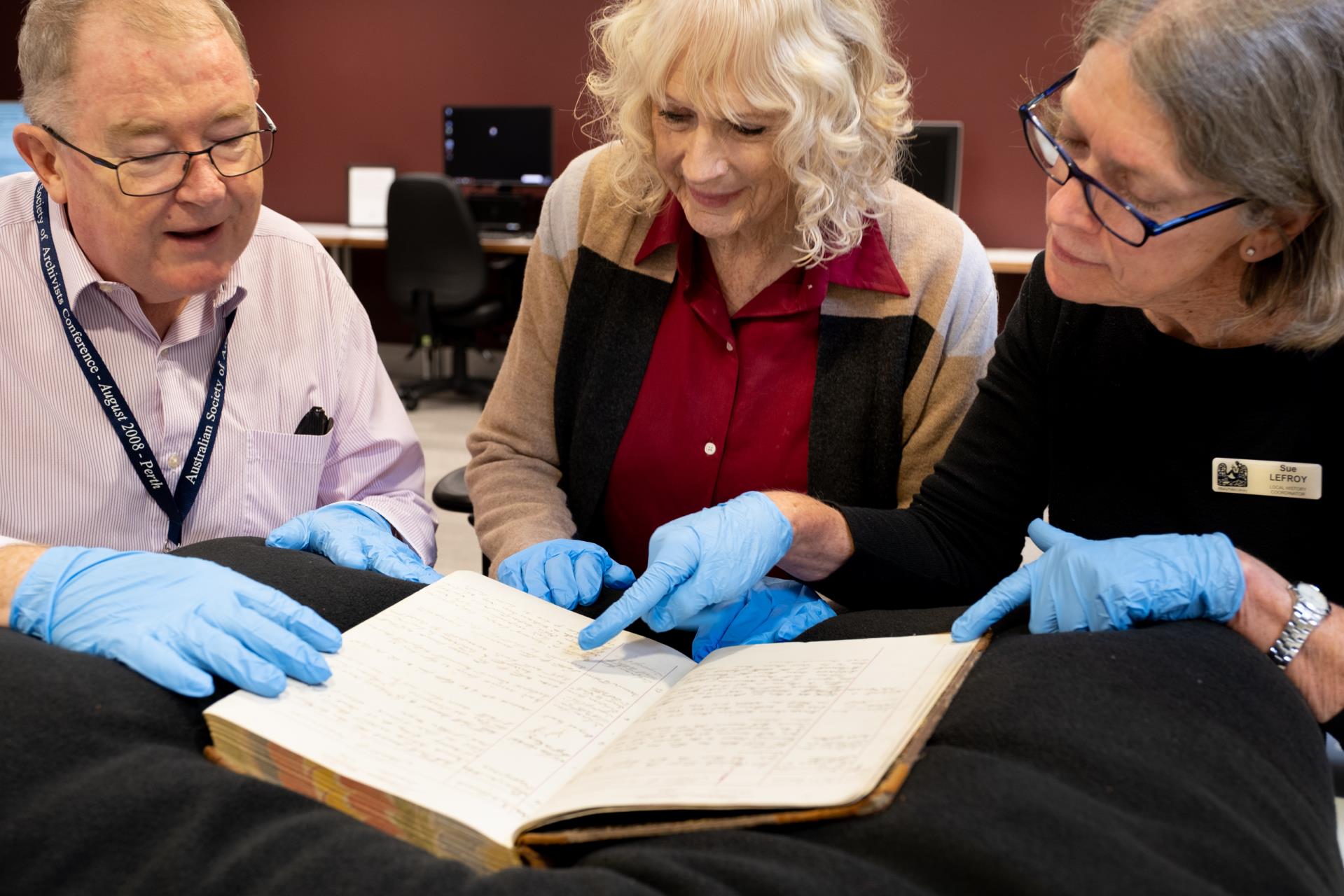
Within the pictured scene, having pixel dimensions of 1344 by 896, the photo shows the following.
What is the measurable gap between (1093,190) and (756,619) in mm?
631

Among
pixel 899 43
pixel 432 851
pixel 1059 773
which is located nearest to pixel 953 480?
pixel 1059 773

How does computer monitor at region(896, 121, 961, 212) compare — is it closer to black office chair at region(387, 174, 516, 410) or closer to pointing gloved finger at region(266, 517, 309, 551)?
black office chair at region(387, 174, 516, 410)

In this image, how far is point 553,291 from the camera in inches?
66.7

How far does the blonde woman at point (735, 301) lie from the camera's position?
4.88ft

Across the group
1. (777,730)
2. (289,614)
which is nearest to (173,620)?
(289,614)

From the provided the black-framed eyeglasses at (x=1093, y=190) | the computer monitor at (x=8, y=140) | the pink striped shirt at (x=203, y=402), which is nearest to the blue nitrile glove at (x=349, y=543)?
the pink striped shirt at (x=203, y=402)

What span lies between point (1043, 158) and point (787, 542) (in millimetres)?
496

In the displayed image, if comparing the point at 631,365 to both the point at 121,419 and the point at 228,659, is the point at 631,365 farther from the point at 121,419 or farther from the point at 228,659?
the point at 228,659

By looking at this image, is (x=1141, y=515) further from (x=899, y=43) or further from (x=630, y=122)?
(x=899, y=43)

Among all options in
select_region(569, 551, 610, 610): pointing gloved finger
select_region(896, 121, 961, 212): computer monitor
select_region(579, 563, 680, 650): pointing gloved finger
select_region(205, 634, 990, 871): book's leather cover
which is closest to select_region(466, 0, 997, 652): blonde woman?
select_region(569, 551, 610, 610): pointing gloved finger

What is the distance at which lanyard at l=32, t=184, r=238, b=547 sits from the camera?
4.41 feet

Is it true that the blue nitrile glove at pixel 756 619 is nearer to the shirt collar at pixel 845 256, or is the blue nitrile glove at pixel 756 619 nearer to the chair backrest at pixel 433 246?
the shirt collar at pixel 845 256

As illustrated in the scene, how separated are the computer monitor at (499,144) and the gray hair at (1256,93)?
5.44 metres

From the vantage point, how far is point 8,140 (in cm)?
246
